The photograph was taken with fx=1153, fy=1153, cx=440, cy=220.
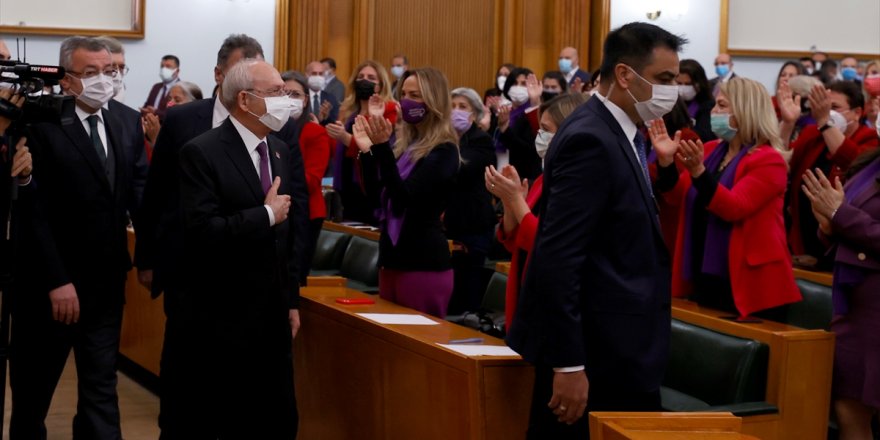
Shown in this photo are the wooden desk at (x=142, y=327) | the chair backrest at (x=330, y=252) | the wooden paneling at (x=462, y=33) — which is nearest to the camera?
the wooden desk at (x=142, y=327)

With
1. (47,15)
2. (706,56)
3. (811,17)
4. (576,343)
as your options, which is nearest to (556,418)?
(576,343)

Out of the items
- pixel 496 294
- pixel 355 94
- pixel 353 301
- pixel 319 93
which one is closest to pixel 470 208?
pixel 355 94

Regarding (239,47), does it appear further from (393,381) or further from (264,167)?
(393,381)

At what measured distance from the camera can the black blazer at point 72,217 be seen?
392 cm

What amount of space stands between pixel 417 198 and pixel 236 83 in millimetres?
1110

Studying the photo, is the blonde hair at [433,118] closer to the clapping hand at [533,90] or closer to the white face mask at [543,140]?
the white face mask at [543,140]

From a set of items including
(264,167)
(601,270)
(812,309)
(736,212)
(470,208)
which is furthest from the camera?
(470,208)

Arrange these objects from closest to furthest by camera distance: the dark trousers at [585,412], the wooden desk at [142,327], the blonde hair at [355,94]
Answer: the dark trousers at [585,412] → the wooden desk at [142,327] → the blonde hair at [355,94]

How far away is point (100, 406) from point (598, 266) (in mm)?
2152

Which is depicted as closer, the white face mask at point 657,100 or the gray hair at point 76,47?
the white face mask at point 657,100

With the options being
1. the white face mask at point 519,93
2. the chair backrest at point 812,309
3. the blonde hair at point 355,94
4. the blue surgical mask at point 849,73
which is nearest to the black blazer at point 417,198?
the chair backrest at point 812,309

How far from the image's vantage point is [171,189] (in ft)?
13.2

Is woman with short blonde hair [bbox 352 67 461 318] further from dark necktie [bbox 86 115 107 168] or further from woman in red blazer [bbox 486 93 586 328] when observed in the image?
dark necktie [bbox 86 115 107 168]

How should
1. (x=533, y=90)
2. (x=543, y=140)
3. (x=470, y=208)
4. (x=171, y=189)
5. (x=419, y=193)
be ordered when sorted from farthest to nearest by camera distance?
(x=533, y=90), (x=470, y=208), (x=419, y=193), (x=171, y=189), (x=543, y=140)
